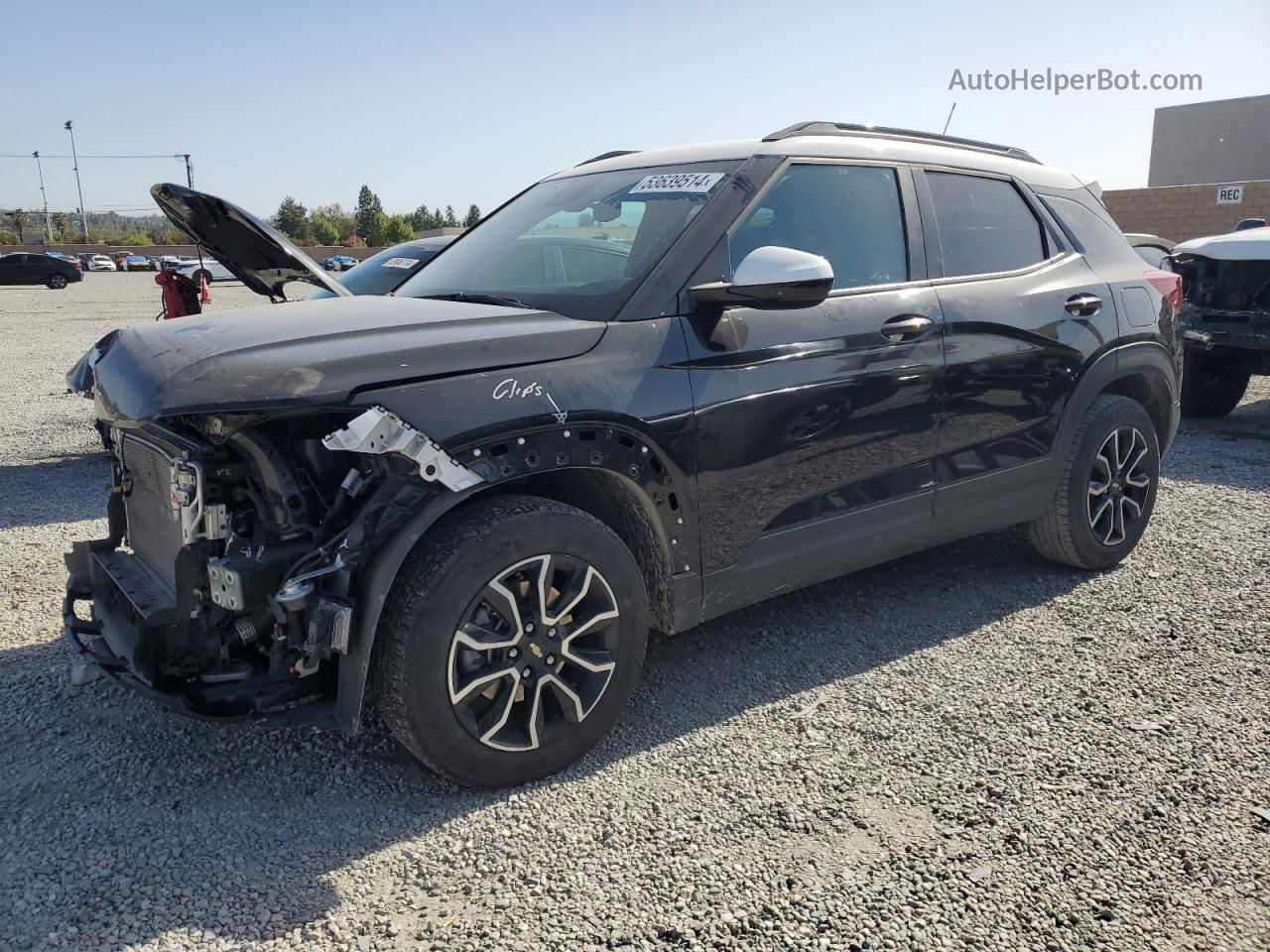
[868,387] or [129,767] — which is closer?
[129,767]

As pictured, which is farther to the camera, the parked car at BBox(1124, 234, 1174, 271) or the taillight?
the parked car at BBox(1124, 234, 1174, 271)

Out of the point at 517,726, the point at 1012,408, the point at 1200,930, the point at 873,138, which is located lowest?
the point at 1200,930

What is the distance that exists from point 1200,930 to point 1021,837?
47 centimetres

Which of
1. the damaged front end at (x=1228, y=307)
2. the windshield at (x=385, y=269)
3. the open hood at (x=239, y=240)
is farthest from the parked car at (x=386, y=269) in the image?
the damaged front end at (x=1228, y=307)

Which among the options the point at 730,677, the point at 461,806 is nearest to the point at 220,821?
the point at 461,806

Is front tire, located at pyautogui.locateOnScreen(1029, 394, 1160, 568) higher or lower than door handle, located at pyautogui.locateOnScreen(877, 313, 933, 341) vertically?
lower

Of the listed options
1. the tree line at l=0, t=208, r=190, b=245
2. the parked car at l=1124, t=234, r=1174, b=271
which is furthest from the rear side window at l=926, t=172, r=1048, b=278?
the tree line at l=0, t=208, r=190, b=245

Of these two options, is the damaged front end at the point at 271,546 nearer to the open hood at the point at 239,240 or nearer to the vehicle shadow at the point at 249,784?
the vehicle shadow at the point at 249,784

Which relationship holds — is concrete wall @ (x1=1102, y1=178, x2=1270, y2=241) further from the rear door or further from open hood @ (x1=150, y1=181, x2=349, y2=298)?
open hood @ (x1=150, y1=181, x2=349, y2=298)

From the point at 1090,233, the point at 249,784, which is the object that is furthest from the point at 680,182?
the point at 249,784

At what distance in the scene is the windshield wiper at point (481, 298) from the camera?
3.38 meters

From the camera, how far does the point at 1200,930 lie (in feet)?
7.80

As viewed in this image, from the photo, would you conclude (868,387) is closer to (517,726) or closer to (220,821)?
(517,726)

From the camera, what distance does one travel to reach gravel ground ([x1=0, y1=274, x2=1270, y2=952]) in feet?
7.93
